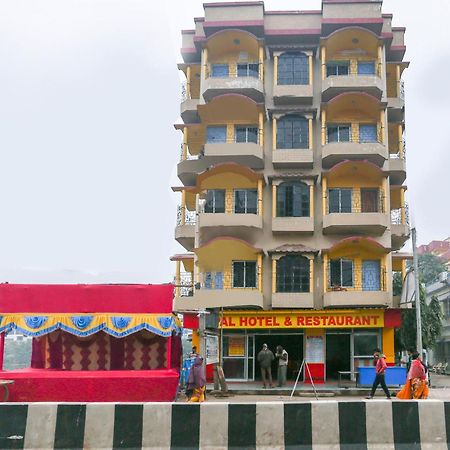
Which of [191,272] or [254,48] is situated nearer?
[254,48]

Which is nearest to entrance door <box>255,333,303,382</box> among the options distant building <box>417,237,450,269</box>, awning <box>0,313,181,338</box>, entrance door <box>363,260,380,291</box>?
entrance door <box>363,260,380,291</box>

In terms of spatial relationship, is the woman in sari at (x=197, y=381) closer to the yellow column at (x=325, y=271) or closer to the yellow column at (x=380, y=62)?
the yellow column at (x=325, y=271)

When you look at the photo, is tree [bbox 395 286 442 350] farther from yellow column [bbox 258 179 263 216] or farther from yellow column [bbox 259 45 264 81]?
yellow column [bbox 259 45 264 81]

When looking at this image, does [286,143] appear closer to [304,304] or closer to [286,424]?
[304,304]

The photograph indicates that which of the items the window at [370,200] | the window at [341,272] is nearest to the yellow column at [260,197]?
the window at [341,272]

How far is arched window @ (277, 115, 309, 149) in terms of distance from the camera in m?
32.0

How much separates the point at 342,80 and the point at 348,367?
15.0 meters

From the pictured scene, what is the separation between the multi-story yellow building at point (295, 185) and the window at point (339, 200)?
6 centimetres

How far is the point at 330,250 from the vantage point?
1186 inches

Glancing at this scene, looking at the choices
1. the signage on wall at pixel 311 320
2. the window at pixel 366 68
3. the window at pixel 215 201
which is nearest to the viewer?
the signage on wall at pixel 311 320

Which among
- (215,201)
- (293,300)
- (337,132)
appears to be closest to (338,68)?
(337,132)

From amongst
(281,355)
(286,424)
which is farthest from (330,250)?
(286,424)

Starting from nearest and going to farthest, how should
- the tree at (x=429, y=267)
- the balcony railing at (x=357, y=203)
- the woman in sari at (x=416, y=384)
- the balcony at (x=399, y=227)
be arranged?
1. the woman in sari at (x=416, y=384)
2. the balcony railing at (x=357, y=203)
3. the balcony at (x=399, y=227)
4. the tree at (x=429, y=267)

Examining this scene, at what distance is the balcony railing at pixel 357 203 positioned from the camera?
103ft
